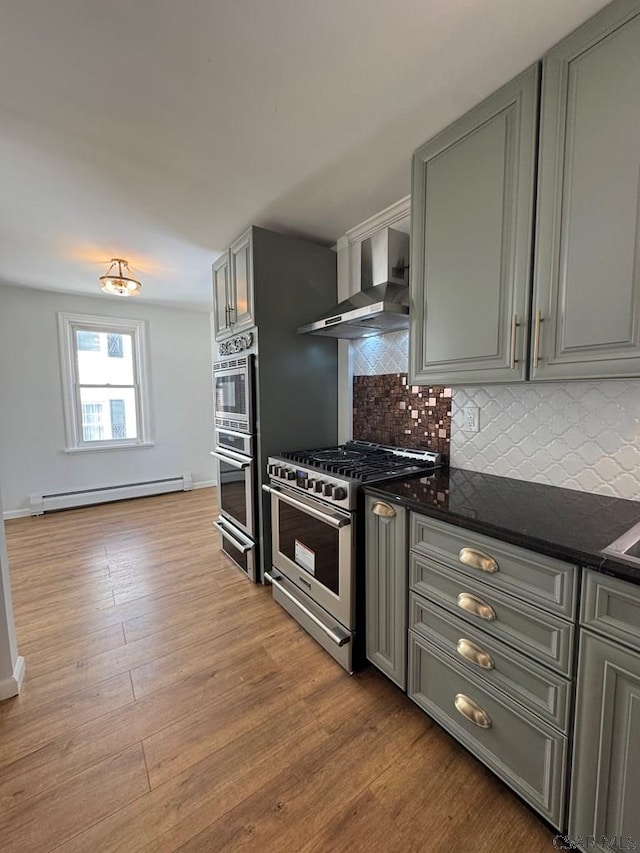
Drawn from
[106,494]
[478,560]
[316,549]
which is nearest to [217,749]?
[316,549]

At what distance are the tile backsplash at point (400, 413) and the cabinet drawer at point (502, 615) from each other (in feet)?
2.68

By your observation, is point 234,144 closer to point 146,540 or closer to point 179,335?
point 146,540

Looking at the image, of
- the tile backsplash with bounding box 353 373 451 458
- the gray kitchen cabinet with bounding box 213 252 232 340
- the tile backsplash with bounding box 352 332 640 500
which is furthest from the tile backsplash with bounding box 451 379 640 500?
the gray kitchen cabinet with bounding box 213 252 232 340

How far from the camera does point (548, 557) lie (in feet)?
3.27

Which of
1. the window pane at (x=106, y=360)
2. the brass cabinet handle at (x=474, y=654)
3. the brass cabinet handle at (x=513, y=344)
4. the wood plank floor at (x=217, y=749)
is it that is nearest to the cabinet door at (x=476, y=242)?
the brass cabinet handle at (x=513, y=344)

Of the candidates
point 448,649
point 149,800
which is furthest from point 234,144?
point 149,800

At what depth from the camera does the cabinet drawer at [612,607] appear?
0.85 meters

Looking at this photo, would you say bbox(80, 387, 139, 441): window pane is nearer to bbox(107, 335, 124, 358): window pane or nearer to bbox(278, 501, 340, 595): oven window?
bbox(107, 335, 124, 358): window pane

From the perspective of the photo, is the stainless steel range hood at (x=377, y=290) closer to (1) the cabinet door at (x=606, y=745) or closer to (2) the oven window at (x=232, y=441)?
(2) the oven window at (x=232, y=441)

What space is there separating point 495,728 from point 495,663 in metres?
0.23

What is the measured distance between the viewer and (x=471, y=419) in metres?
1.86

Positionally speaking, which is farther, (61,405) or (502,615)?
(61,405)

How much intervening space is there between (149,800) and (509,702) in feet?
4.05

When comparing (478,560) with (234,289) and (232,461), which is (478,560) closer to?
(232,461)
